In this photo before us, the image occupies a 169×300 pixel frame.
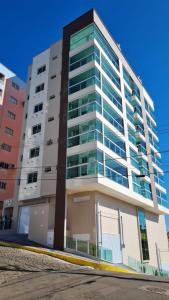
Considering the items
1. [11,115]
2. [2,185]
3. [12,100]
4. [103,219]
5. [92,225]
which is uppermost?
[12,100]

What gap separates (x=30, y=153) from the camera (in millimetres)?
27266

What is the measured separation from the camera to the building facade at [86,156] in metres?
22.0

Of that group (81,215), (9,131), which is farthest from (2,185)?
(81,215)

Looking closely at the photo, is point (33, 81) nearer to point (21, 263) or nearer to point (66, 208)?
point (66, 208)

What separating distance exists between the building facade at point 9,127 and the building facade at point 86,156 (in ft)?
37.2

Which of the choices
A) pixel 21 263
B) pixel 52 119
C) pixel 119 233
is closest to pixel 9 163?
pixel 52 119

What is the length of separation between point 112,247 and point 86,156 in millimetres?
8384

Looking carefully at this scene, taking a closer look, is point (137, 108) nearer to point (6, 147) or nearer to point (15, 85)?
point (6, 147)

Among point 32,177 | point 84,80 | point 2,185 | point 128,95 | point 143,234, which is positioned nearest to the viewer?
point 32,177

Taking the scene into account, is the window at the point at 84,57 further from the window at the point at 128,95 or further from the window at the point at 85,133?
the window at the point at 128,95

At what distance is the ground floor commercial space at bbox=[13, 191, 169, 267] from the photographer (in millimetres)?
20750

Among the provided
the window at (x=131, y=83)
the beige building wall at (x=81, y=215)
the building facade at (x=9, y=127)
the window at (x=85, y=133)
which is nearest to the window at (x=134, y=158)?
the window at (x=85, y=133)

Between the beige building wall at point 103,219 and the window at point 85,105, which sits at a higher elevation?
the window at point 85,105

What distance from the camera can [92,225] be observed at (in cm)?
2120
